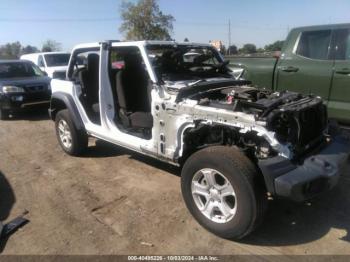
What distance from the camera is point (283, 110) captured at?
3195mm

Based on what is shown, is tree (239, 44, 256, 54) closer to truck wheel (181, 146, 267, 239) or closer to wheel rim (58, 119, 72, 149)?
wheel rim (58, 119, 72, 149)

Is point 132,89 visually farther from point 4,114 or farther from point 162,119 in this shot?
point 4,114

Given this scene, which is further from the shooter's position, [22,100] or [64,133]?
[22,100]

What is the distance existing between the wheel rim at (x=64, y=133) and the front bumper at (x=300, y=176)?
3668mm

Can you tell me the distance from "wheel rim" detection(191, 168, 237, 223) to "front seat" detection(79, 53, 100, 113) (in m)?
2.46

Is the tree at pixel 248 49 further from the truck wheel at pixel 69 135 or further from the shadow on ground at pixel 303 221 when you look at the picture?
the shadow on ground at pixel 303 221

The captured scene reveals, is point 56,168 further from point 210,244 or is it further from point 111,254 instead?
point 210,244

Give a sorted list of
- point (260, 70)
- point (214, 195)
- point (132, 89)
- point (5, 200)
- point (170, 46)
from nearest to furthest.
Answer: point (214, 195) → point (5, 200) → point (170, 46) → point (132, 89) → point (260, 70)

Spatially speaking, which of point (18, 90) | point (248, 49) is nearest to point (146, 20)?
point (248, 49)

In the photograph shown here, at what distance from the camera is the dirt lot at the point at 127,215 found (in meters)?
3.28

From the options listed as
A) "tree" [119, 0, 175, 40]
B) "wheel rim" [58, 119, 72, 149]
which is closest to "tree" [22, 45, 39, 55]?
"tree" [119, 0, 175, 40]

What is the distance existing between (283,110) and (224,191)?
0.91 metres

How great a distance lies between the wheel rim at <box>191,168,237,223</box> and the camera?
3283 millimetres

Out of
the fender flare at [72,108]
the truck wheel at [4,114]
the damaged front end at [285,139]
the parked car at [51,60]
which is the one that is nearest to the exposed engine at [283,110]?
the damaged front end at [285,139]
